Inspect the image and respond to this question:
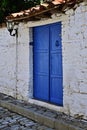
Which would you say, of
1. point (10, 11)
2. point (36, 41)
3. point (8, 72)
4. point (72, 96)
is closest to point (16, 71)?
point (8, 72)

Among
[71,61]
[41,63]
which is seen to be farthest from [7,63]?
[71,61]

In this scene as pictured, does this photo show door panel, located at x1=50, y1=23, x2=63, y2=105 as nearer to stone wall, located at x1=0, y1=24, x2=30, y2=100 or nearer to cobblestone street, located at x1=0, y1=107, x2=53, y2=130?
cobblestone street, located at x1=0, y1=107, x2=53, y2=130

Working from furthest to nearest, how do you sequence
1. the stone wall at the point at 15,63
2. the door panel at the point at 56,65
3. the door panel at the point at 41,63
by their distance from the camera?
the stone wall at the point at 15,63 → the door panel at the point at 41,63 → the door panel at the point at 56,65

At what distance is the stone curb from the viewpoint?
6.28 m

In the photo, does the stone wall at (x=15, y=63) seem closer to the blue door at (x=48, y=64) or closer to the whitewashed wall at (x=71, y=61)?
the whitewashed wall at (x=71, y=61)

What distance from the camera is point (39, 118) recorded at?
23.5 ft

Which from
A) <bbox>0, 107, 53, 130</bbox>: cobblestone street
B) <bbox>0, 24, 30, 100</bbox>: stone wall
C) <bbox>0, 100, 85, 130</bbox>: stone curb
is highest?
<bbox>0, 24, 30, 100</bbox>: stone wall

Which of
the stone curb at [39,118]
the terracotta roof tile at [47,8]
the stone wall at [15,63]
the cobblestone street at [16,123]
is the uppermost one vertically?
the terracotta roof tile at [47,8]

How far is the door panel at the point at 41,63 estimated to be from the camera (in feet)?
26.9

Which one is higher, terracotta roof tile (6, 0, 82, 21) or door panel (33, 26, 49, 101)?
terracotta roof tile (6, 0, 82, 21)

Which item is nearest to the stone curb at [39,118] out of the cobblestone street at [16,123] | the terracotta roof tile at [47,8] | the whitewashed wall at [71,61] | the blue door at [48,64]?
the cobblestone street at [16,123]

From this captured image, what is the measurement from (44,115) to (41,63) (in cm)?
182

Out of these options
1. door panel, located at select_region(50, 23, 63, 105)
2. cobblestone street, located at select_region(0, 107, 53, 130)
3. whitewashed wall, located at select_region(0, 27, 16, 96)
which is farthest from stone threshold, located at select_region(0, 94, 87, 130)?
whitewashed wall, located at select_region(0, 27, 16, 96)

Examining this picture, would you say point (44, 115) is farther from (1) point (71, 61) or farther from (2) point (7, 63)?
(2) point (7, 63)
